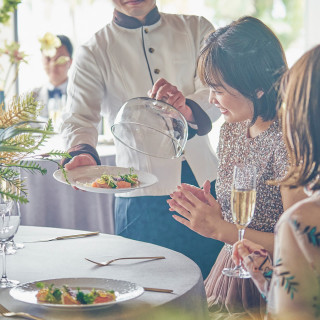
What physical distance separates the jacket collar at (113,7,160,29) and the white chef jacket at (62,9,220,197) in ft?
0.05

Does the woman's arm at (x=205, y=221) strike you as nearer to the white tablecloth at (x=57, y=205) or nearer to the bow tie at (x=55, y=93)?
the white tablecloth at (x=57, y=205)

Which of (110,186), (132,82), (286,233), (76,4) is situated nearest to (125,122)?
(110,186)

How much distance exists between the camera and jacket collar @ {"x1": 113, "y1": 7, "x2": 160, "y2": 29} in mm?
2582

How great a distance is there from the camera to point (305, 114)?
3.39 ft

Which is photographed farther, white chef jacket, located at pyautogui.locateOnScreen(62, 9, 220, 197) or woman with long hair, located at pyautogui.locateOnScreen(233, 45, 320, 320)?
white chef jacket, located at pyautogui.locateOnScreen(62, 9, 220, 197)

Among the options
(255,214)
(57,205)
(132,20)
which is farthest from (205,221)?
(57,205)

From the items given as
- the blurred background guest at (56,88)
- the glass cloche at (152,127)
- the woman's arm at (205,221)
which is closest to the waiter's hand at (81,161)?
the glass cloche at (152,127)

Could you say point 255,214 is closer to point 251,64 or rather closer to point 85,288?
point 251,64

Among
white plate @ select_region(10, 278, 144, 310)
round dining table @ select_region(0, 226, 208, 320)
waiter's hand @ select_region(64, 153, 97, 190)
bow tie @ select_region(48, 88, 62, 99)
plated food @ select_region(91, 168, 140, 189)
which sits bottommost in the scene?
round dining table @ select_region(0, 226, 208, 320)

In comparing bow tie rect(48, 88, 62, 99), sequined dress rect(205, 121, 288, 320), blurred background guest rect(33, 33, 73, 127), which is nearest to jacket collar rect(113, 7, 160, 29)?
sequined dress rect(205, 121, 288, 320)

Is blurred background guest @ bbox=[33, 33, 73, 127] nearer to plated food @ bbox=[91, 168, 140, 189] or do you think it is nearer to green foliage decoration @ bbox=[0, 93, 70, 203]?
plated food @ bbox=[91, 168, 140, 189]

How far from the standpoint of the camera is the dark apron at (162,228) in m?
2.53

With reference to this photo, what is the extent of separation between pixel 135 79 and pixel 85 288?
131 cm

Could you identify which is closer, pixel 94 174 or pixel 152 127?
pixel 152 127
